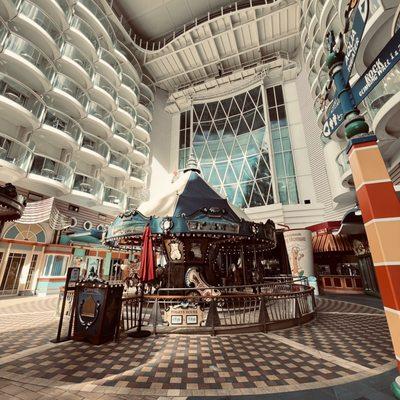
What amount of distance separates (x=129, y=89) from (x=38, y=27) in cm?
1051

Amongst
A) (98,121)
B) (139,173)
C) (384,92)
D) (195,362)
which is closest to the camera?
(195,362)

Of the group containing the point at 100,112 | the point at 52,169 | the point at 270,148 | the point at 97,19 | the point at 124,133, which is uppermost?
the point at 97,19

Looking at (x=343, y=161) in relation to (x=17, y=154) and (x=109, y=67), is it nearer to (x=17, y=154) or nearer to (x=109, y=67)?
(x=17, y=154)

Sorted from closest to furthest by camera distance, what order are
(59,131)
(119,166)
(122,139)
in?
1. (59,131)
2. (119,166)
3. (122,139)

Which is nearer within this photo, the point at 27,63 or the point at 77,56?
the point at 27,63

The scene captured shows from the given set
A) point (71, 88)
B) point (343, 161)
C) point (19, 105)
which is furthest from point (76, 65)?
point (343, 161)

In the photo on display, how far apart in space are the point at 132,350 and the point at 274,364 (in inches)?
114

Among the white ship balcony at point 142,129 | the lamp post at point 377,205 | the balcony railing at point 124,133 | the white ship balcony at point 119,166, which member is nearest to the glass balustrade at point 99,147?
the white ship balcony at point 119,166

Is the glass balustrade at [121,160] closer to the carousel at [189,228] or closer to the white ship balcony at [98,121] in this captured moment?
the white ship balcony at [98,121]

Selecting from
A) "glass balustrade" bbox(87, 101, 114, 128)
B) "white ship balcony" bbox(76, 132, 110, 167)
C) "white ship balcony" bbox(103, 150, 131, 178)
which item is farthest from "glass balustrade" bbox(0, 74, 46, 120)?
"white ship balcony" bbox(103, 150, 131, 178)

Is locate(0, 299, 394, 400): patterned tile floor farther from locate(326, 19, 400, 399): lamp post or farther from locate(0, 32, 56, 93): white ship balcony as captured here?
locate(0, 32, 56, 93): white ship balcony

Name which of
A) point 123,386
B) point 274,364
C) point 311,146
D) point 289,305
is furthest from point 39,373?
point 311,146

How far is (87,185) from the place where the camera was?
1778 cm

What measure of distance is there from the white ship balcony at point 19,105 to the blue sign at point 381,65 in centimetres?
1707
